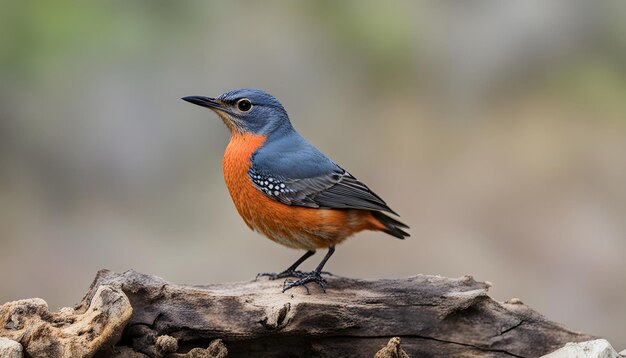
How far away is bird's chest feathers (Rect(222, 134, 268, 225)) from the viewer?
21.5ft

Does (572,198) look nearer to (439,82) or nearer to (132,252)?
(439,82)

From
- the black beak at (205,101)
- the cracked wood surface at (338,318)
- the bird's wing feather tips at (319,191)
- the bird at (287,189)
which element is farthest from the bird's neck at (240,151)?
the cracked wood surface at (338,318)

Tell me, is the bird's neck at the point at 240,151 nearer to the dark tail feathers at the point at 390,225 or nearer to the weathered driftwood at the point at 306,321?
the weathered driftwood at the point at 306,321

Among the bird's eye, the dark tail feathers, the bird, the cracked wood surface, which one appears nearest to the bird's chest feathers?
the bird

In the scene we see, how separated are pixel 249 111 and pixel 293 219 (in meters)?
Answer: 0.96

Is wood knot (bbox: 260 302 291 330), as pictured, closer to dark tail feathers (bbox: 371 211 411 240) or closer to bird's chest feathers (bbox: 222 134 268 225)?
bird's chest feathers (bbox: 222 134 268 225)

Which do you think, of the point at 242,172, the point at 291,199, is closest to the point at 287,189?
the point at 291,199

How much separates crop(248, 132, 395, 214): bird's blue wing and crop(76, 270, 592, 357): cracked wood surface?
55cm

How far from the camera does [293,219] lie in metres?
6.42

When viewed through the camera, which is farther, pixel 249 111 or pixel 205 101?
pixel 249 111

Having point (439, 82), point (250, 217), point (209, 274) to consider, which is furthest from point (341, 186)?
point (439, 82)

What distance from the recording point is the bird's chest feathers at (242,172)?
21.5 feet

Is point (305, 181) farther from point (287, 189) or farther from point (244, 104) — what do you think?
point (244, 104)

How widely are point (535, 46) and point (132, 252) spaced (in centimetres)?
480
